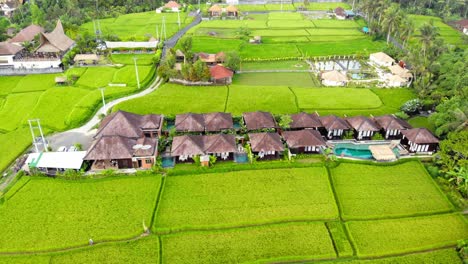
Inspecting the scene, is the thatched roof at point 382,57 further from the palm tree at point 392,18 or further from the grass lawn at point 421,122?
the grass lawn at point 421,122

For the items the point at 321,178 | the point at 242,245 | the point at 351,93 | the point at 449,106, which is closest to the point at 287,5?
the point at 351,93

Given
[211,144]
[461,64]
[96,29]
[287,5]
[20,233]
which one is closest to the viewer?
[20,233]

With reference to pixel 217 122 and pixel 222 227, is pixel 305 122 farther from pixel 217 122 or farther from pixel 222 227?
Answer: pixel 222 227

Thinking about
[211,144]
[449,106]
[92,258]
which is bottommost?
[92,258]

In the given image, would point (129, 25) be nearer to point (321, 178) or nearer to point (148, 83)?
point (148, 83)

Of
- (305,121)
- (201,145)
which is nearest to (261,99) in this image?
(305,121)

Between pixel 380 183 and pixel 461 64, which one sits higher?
pixel 461 64

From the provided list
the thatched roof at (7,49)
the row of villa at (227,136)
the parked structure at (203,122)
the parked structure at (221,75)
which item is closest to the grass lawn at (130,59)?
the parked structure at (221,75)
